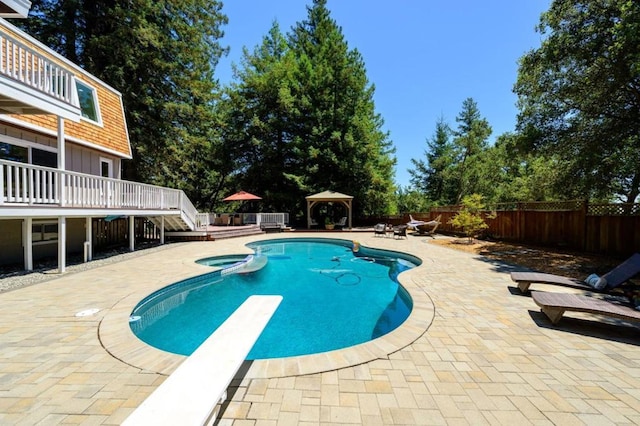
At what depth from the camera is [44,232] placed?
334 inches

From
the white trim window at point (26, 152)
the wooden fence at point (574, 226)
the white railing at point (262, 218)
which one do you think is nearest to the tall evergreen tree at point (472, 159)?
the wooden fence at point (574, 226)

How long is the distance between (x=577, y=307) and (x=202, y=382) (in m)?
4.58

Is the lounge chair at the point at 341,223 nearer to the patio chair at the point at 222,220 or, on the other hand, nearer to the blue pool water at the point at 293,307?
the patio chair at the point at 222,220

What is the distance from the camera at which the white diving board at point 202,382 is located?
158 cm

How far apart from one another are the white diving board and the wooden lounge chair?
13.0 feet

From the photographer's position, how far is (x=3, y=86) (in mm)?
5438

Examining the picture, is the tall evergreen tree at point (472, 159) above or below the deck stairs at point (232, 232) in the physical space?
above

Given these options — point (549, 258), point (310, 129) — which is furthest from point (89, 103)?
point (549, 258)

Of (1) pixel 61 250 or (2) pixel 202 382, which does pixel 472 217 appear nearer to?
(2) pixel 202 382

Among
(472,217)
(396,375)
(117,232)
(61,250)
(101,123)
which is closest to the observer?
(396,375)

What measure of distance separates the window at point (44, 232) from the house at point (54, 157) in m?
0.02

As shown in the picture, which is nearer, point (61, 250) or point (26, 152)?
point (61, 250)

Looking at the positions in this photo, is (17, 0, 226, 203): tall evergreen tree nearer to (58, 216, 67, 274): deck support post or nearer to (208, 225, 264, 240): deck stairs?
(208, 225, 264, 240): deck stairs

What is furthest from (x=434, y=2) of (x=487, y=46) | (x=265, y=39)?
(x=265, y=39)
